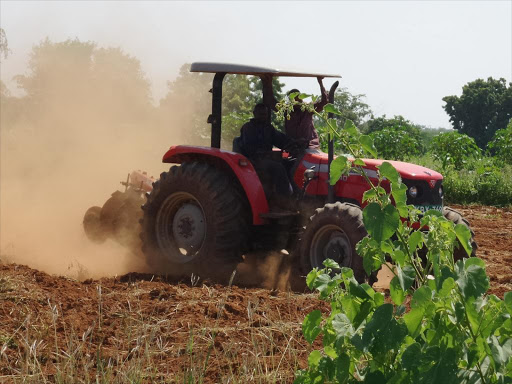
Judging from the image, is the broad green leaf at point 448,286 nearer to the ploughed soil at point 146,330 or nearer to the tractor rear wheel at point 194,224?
the ploughed soil at point 146,330

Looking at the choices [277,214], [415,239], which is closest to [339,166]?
[415,239]

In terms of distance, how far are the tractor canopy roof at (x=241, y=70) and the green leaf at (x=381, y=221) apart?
473cm

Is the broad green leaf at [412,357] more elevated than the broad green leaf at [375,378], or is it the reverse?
the broad green leaf at [412,357]

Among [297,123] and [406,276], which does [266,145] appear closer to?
[297,123]

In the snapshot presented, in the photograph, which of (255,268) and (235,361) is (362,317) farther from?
(255,268)

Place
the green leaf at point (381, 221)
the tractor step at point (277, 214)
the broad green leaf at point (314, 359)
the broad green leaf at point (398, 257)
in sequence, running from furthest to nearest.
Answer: the tractor step at point (277, 214) → the broad green leaf at point (314, 359) → the broad green leaf at point (398, 257) → the green leaf at point (381, 221)

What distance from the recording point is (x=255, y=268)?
8.08 metres

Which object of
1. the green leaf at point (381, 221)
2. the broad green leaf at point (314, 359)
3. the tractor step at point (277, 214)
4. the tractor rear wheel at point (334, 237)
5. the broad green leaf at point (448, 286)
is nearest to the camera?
the broad green leaf at point (448, 286)

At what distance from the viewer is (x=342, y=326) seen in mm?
2807

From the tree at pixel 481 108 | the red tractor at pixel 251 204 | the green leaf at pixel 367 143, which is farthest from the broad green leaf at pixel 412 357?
the tree at pixel 481 108

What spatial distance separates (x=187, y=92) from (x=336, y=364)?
2004 cm

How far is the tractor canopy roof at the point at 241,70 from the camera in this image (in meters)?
7.42

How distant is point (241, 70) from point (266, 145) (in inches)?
30.1

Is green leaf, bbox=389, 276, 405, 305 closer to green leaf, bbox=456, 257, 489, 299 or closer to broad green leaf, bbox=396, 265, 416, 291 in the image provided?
broad green leaf, bbox=396, 265, 416, 291
